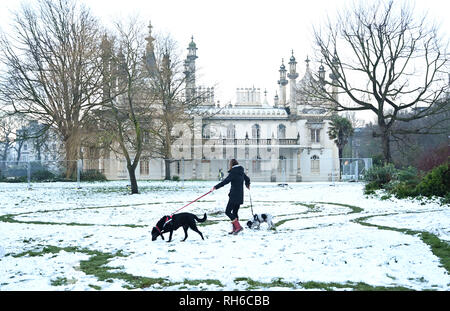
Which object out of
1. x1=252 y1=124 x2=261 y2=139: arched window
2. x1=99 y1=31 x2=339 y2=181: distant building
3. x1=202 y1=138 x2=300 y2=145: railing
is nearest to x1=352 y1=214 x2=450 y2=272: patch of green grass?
x1=99 y1=31 x2=339 y2=181: distant building

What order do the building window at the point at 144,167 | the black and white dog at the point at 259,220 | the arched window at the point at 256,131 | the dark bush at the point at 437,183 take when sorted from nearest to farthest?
the black and white dog at the point at 259,220, the dark bush at the point at 437,183, the building window at the point at 144,167, the arched window at the point at 256,131

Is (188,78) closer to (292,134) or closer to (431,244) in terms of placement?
(292,134)

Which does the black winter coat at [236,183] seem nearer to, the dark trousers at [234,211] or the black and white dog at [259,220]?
the dark trousers at [234,211]

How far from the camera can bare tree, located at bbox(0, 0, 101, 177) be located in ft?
89.1

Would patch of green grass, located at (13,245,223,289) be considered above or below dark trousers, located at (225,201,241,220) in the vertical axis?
below

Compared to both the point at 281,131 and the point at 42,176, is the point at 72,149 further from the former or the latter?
the point at 281,131

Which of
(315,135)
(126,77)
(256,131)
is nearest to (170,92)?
(126,77)

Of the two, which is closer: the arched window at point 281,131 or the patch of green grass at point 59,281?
the patch of green grass at point 59,281

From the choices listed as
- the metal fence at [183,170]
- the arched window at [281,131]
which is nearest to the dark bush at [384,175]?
the metal fence at [183,170]

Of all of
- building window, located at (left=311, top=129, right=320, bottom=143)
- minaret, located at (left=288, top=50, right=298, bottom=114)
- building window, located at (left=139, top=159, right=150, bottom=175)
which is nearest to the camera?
building window, located at (left=139, top=159, right=150, bottom=175)

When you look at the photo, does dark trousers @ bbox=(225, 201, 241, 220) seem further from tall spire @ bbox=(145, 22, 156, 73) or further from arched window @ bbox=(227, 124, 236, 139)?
arched window @ bbox=(227, 124, 236, 139)

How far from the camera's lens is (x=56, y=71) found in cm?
2700

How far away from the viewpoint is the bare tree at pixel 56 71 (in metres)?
27.2

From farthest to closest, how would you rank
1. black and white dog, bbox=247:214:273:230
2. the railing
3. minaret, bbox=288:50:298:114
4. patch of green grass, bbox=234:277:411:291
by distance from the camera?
minaret, bbox=288:50:298:114, the railing, black and white dog, bbox=247:214:273:230, patch of green grass, bbox=234:277:411:291
